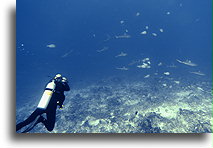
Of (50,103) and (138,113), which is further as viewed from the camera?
(138,113)

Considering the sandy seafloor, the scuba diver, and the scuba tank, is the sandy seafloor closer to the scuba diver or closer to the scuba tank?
the scuba diver

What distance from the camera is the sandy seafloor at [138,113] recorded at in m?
8.30

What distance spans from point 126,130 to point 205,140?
330cm

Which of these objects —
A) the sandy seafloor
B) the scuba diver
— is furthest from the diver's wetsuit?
the sandy seafloor

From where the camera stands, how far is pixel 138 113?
9906mm

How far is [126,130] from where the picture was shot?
8.24m

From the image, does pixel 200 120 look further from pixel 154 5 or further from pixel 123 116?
pixel 154 5

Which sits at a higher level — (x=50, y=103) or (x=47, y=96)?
(x=47, y=96)

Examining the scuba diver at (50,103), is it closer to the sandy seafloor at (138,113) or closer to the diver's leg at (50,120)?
the diver's leg at (50,120)

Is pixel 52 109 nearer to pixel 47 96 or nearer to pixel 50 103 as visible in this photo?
pixel 50 103

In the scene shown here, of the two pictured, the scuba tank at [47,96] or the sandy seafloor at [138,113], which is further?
the sandy seafloor at [138,113]

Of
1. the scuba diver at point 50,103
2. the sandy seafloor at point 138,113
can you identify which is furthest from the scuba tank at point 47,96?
the sandy seafloor at point 138,113

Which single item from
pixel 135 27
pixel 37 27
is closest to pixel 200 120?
pixel 135 27

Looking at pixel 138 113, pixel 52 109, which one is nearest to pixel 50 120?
pixel 52 109
